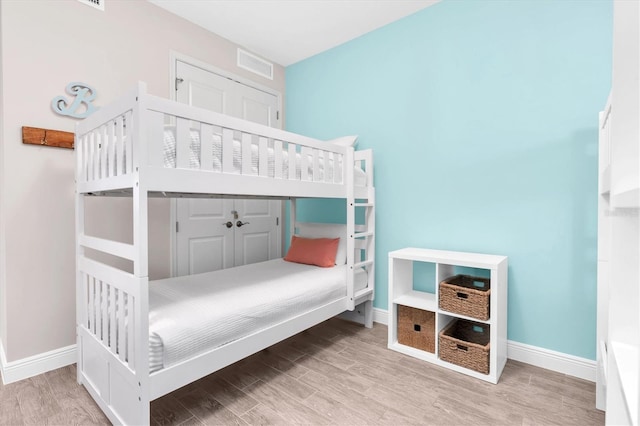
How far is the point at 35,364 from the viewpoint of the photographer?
6.59 feet

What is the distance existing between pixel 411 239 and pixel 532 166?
3.28 feet

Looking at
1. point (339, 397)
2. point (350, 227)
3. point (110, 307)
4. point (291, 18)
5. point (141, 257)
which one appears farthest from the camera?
point (291, 18)

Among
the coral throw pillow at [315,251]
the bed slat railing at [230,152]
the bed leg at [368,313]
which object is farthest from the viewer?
the bed leg at [368,313]

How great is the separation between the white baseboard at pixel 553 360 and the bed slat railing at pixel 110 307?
90.7 inches

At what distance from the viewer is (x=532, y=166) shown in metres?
2.15

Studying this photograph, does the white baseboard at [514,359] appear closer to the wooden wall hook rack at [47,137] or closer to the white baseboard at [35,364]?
the white baseboard at [35,364]

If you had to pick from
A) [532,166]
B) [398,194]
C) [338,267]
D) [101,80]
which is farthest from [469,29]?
[101,80]

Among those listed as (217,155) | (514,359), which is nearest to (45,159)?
(217,155)

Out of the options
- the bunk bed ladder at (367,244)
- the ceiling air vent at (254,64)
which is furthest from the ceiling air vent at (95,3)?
the bunk bed ladder at (367,244)

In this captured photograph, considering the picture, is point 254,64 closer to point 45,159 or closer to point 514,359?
point 45,159

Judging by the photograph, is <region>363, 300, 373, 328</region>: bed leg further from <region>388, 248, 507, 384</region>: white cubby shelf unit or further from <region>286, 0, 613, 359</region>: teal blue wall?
<region>388, 248, 507, 384</region>: white cubby shelf unit

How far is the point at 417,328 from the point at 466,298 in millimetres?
439

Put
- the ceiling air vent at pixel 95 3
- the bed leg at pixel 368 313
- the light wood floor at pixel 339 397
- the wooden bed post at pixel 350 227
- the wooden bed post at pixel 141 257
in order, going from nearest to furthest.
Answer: the wooden bed post at pixel 141 257 < the light wood floor at pixel 339 397 < the ceiling air vent at pixel 95 3 < the wooden bed post at pixel 350 227 < the bed leg at pixel 368 313

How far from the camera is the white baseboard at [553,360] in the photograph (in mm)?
1982
